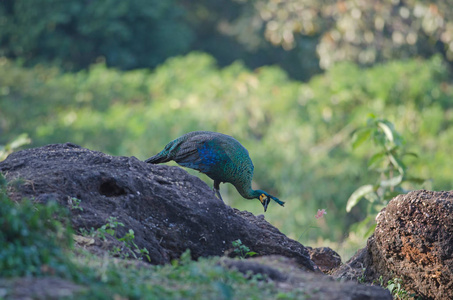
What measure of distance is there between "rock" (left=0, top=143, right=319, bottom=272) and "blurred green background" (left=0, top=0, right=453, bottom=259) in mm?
2920

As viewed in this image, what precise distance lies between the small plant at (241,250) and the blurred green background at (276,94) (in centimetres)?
299

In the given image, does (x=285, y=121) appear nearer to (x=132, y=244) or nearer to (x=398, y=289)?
(x=398, y=289)

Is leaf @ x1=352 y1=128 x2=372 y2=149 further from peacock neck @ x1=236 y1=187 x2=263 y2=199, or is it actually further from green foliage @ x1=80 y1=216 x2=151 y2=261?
green foliage @ x1=80 y1=216 x2=151 y2=261

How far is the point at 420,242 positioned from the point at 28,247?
282 centimetres

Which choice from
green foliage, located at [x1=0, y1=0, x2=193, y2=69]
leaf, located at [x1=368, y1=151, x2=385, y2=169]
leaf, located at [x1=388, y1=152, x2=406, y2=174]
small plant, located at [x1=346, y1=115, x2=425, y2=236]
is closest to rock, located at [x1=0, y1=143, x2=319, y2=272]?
small plant, located at [x1=346, y1=115, x2=425, y2=236]

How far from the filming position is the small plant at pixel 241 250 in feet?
16.4

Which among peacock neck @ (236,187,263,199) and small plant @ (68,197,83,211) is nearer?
small plant @ (68,197,83,211)

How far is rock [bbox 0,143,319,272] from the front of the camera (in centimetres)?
477

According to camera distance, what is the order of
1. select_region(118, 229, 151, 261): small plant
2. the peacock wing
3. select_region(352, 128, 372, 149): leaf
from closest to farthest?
1. select_region(118, 229, 151, 261): small plant
2. the peacock wing
3. select_region(352, 128, 372, 149): leaf

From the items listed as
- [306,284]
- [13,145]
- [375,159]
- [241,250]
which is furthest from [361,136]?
[306,284]

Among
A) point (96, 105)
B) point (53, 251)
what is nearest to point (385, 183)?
point (53, 251)

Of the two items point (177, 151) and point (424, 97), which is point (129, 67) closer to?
point (424, 97)

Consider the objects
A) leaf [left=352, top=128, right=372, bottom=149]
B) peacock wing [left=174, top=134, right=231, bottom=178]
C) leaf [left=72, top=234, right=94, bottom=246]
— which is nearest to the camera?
leaf [left=72, top=234, right=94, bottom=246]

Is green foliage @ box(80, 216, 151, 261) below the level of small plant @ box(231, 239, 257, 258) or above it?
below
